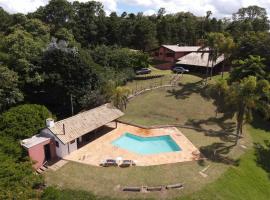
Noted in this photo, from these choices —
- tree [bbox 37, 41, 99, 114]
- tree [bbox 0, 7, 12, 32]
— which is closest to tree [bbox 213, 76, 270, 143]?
tree [bbox 37, 41, 99, 114]

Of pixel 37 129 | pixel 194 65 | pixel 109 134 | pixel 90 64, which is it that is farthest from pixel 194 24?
pixel 37 129

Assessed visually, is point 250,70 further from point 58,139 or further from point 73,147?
point 58,139

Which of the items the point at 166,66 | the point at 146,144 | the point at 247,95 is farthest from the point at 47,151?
the point at 166,66

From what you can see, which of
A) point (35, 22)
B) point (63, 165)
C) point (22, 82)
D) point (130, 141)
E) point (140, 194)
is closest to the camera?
point (140, 194)

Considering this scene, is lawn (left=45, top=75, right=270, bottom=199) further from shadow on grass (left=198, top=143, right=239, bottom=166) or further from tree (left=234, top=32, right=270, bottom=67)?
tree (left=234, top=32, right=270, bottom=67)

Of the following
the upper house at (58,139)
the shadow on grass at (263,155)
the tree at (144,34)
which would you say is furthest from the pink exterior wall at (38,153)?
the tree at (144,34)

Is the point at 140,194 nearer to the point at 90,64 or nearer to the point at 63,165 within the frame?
the point at 63,165
